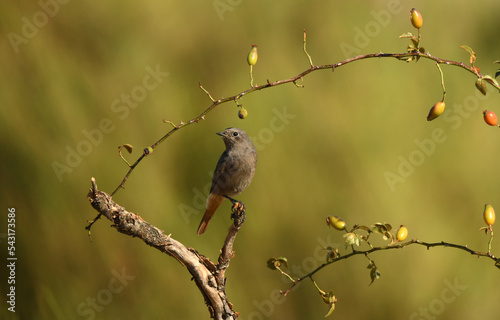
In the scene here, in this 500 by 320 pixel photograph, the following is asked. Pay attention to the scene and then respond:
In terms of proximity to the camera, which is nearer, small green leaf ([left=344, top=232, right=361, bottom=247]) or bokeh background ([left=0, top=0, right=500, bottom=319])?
small green leaf ([left=344, top=232, right=361, bottom=247])

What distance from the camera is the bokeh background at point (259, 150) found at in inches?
75.3

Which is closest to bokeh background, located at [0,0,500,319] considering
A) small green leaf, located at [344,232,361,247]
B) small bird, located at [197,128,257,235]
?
small bird, located at [197,128,257,235]

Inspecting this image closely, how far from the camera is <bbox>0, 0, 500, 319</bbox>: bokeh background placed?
1.91 m

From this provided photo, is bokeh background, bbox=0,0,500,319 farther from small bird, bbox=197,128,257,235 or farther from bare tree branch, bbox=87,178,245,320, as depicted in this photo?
bare tree branch, bbox=87,178,245,320

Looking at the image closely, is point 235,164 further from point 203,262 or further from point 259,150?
point 203,262

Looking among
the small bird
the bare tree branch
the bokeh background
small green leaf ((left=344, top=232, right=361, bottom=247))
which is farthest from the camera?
the bokeh background

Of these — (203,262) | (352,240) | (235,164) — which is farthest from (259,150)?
(352,240)

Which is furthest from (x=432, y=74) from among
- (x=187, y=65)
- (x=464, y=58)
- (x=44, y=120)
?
(x=44, y=120)

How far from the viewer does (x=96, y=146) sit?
6.45ft

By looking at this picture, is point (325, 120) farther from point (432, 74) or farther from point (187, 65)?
point (187, 65)

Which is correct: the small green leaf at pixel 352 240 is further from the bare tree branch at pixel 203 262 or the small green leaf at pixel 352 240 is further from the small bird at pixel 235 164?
the small bird at pixel 235 164

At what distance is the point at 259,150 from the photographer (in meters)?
1.97

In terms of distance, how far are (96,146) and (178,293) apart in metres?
0.64

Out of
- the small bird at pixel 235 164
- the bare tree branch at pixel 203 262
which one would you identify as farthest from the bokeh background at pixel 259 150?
the bare tree branch at pixel 203 262
